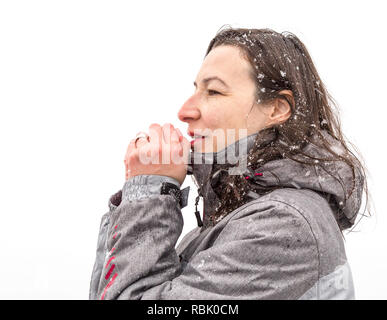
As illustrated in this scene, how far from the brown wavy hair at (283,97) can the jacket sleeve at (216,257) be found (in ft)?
0.66

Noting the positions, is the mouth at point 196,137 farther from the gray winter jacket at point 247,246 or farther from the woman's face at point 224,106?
the gray winter jacket at point 247,246

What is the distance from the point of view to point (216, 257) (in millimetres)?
1311

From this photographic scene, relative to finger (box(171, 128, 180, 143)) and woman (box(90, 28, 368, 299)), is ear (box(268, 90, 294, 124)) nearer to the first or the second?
woman (box(90, 28, 368, 299))

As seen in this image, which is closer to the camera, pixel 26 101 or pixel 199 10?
pixel 26 101

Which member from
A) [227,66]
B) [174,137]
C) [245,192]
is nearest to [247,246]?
[245,192]

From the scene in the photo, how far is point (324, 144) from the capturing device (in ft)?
5.29

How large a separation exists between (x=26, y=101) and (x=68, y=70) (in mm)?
2959

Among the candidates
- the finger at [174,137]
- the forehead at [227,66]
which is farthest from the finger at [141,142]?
the forehead at [227,66]

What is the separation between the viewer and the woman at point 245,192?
1.27 metres

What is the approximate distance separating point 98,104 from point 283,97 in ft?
46.2

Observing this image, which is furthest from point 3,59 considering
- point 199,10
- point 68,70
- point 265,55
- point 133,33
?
point 265,55

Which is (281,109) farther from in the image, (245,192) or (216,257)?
(216,257)

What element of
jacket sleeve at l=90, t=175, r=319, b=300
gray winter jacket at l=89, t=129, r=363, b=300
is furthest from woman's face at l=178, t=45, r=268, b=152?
jacket sleeve at l=90, t=175, r=319, b=300
